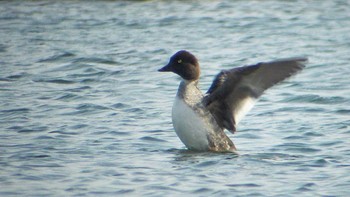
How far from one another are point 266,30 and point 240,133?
8000mm

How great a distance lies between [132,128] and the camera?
11.2 m

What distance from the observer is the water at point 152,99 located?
8609 millimetres

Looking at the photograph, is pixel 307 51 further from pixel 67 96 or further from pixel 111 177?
pixel 111 177

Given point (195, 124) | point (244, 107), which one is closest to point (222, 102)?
point (244, 107)

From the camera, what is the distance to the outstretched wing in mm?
9570

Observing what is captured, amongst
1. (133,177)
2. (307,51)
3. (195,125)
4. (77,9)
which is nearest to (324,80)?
(307,51)

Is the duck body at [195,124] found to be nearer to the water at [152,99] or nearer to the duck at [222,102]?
the duck at [222,102]

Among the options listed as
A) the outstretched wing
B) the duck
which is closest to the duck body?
the duck

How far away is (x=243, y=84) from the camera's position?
9.67 meters

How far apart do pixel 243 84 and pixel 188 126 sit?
0.73 m

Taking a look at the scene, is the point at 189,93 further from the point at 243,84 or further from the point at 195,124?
the point at 243,84

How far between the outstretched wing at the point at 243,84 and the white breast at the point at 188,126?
8.9 inches

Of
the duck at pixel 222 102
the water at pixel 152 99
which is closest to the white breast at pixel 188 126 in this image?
the duck at pixel 222 102

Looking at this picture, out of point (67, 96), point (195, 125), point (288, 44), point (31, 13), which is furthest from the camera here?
point (31, 13)
